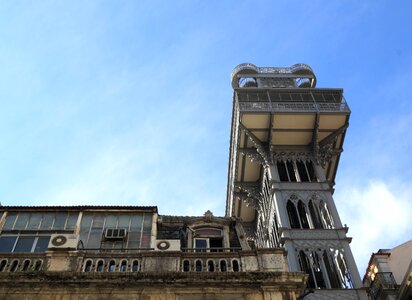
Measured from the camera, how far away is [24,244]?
56.0 ft

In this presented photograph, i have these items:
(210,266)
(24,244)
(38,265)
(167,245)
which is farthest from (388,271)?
(38,265)

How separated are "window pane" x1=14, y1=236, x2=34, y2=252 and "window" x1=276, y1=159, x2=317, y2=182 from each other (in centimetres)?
2336

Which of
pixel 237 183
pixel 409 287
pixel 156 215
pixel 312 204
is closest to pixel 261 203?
pixel 237 183

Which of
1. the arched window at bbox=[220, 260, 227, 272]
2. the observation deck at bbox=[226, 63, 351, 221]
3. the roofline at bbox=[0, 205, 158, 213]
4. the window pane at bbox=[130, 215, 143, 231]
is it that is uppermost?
the observation deck at bbox=[226, 63, 351, 221]

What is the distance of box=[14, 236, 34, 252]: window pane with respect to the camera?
1688 centimetres

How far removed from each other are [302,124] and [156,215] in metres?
22.6

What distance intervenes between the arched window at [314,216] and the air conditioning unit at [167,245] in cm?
1861

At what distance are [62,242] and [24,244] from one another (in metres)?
2.01

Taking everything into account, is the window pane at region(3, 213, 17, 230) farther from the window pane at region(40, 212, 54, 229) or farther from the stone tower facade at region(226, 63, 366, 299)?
the stone tower facade at region(226, 63, 366, 299)

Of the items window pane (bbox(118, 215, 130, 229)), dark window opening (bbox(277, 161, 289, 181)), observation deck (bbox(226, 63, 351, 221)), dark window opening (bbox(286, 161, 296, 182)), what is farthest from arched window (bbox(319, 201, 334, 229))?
window pane (bbox(118, 215, 130, 229))

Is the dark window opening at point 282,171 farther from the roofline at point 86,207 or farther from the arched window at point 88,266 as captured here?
the arched window at point 88,266

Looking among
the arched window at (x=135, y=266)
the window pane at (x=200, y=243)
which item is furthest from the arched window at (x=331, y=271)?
the arched window at (x=135, y=266)

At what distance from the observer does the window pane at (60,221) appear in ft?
58.9

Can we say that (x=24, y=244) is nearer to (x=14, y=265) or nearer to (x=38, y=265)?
(x=14, y=265)
